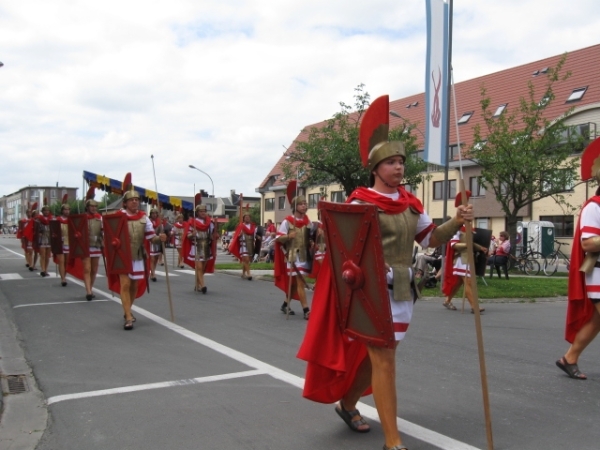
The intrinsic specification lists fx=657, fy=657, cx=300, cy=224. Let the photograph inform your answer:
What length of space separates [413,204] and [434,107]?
30.4 feet

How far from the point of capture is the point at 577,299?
20.1 ft

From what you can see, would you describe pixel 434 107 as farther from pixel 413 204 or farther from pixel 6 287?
pixel 6 287

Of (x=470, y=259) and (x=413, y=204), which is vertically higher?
(x=413, y=204)

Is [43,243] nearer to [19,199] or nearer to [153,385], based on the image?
[153,385]

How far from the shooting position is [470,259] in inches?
154

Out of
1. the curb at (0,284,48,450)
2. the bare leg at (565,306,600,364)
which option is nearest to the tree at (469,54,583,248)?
the bare leg at (565,306,600,364)

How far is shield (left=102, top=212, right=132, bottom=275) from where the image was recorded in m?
9.38

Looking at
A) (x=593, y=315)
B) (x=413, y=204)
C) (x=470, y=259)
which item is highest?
(x=413, y=204)

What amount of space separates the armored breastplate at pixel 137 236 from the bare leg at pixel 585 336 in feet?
19.5

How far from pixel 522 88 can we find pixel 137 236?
1456 inches

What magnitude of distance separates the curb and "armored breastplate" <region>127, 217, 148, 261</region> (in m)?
2.18

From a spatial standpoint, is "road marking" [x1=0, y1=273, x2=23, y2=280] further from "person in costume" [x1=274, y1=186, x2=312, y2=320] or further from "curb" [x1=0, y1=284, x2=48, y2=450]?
"curb" [x1=0, y1=284, x2=48, y2=450]

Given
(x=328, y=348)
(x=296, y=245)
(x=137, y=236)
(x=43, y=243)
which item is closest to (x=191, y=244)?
(x=296, y=245)

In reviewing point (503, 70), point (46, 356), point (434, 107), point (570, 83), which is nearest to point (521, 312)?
point (434, 107)
